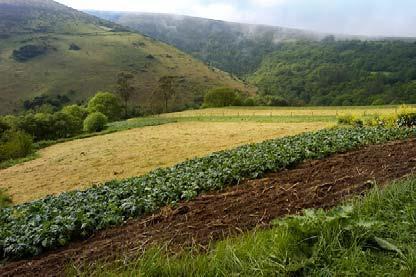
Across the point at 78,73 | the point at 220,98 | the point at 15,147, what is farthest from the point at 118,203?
the point at 78,73

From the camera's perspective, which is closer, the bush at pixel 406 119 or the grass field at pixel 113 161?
the grass field at pixel 113 161

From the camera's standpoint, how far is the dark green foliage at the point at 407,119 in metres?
27.7

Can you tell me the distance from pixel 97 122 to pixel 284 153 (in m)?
60.5

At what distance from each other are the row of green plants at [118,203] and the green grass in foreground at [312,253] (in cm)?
360

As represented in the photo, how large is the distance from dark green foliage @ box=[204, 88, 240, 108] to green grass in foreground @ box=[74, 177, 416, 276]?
100951 millimetres

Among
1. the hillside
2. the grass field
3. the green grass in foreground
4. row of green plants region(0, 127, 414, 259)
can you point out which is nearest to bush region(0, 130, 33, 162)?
the grass field

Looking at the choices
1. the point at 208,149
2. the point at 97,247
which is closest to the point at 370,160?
the point at 97,247

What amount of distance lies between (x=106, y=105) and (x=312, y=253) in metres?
95.4

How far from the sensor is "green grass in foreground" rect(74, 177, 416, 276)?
169 inches

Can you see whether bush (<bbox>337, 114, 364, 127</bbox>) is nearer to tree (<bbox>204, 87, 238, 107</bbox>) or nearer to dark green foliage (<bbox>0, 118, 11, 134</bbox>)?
dark green foliage (<bbox>0, 118, 11, 134</bbox>)

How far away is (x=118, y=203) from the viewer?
35.2 ft

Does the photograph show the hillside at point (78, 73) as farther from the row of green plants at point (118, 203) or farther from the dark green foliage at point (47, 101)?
the row of green plants at point (118, 203)

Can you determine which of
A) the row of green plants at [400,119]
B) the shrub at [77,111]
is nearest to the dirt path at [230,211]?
the row of green plants at [400,119]

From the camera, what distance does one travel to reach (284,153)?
14.9 meters
